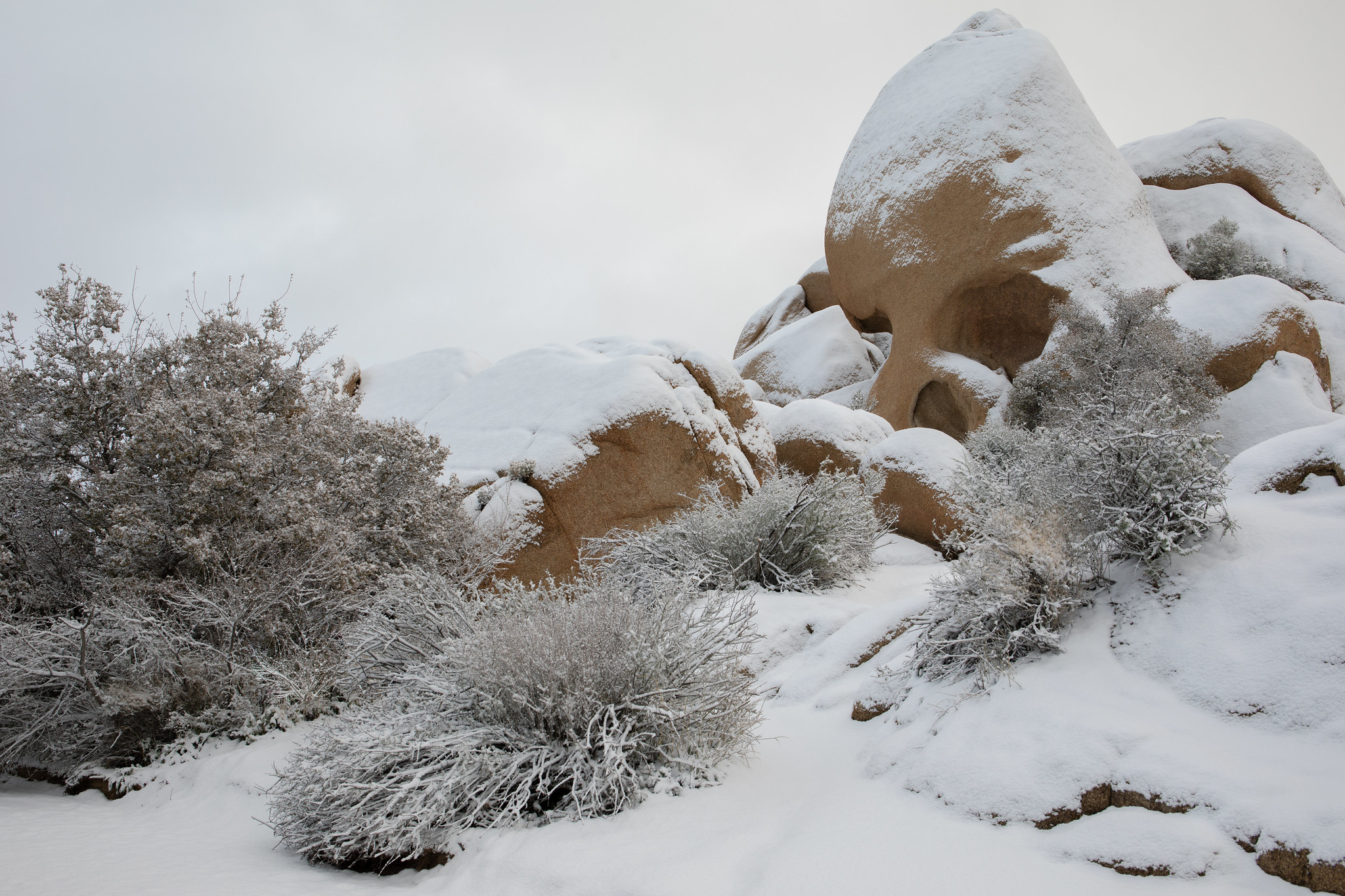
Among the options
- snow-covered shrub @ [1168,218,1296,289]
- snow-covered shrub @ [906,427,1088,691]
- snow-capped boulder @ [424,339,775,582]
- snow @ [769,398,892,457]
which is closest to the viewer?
snow-covered shrub @ [906,427,1088,691]

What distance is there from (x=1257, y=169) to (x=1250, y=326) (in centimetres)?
892

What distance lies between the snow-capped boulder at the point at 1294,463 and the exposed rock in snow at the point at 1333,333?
1145 centimetres

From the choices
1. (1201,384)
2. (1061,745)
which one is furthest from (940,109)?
(1061,745)

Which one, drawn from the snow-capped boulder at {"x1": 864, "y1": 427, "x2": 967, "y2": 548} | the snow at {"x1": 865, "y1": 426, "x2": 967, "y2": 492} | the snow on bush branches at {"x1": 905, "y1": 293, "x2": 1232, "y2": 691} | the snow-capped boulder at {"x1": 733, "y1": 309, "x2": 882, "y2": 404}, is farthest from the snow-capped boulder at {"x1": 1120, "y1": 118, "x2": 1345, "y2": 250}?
the snow on bush branches at {"x1": 905, "y1": 293, "x2": 1232, "y2": 691}

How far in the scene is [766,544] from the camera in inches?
241

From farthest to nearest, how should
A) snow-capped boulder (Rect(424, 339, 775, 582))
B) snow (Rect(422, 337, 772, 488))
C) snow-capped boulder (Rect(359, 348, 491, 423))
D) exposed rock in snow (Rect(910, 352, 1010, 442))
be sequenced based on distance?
exposed rock in snow (Rect(910, 352, 1010, 442)), snow-capped boulder (Rect(359, 348, 491, 423)), snow (Rect(422, 337, 772, 488)), snow-capped boulder (Rect(424, 339, 775, 582))

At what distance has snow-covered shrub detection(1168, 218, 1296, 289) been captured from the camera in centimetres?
1420

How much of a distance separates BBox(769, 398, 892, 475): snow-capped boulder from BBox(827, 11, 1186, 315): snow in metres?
4.87

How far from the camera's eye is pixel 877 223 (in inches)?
591

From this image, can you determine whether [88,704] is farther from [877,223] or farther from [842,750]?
[877,223]

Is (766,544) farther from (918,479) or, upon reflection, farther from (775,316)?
(775,316)

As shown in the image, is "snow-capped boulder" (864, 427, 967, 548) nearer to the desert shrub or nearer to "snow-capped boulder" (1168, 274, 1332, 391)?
"snow-capped boulder" (1168, 274, 1332, 391)

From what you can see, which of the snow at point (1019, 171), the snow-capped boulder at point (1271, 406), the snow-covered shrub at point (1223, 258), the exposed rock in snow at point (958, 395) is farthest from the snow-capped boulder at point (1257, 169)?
the snow-capped boulder at point (1271, 406)

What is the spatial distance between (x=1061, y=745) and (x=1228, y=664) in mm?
626
